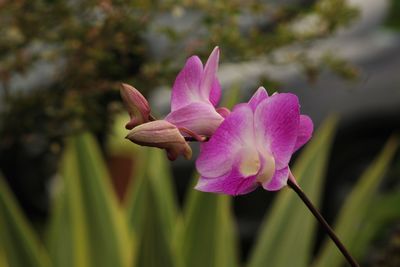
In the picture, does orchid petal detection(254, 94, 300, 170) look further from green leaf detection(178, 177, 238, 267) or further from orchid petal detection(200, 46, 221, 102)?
green leaf detection(178, 177, 238, 267)

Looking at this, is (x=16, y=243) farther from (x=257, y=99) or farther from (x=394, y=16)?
(x=394, y=16)

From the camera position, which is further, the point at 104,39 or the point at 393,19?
the point at 393,19

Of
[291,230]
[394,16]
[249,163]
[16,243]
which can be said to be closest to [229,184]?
[249,163]

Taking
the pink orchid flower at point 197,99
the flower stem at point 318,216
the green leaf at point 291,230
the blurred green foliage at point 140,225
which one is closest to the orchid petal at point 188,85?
the pink orchid flower at point 197,99

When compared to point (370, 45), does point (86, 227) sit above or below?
above

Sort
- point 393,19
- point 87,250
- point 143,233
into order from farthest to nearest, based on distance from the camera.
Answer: point 393,19
point 87,250
point 143,233

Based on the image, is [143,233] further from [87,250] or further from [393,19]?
[393,19]

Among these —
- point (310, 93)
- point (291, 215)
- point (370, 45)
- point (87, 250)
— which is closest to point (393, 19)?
point (370, 45)
